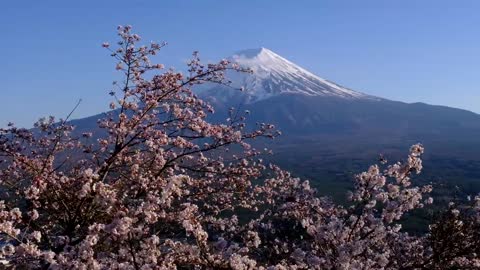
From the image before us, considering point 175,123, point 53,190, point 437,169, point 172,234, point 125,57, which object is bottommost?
point 437,169

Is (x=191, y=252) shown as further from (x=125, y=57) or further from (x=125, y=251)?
(x=125, y=57)

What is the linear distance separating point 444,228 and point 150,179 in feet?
17.5

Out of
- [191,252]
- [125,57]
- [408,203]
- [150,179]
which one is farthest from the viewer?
[125,57]

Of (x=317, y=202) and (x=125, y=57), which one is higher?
(x=125, y=57)

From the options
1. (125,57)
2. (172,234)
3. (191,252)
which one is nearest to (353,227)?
(191,252)

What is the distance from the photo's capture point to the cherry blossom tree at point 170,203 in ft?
27.3

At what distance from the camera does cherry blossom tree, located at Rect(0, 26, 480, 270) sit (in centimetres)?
831

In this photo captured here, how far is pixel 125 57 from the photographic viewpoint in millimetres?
12828

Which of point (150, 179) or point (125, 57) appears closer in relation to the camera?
point (150, 179)

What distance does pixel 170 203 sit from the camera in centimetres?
1017

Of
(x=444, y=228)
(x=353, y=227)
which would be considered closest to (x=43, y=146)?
(x=353, y=227)

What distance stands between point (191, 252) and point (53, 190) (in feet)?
10.9

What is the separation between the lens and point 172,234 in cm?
1132

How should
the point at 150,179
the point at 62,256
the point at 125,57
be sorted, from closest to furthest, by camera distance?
the point at 62,256 < the point at 150,179 < the point at 125,57
